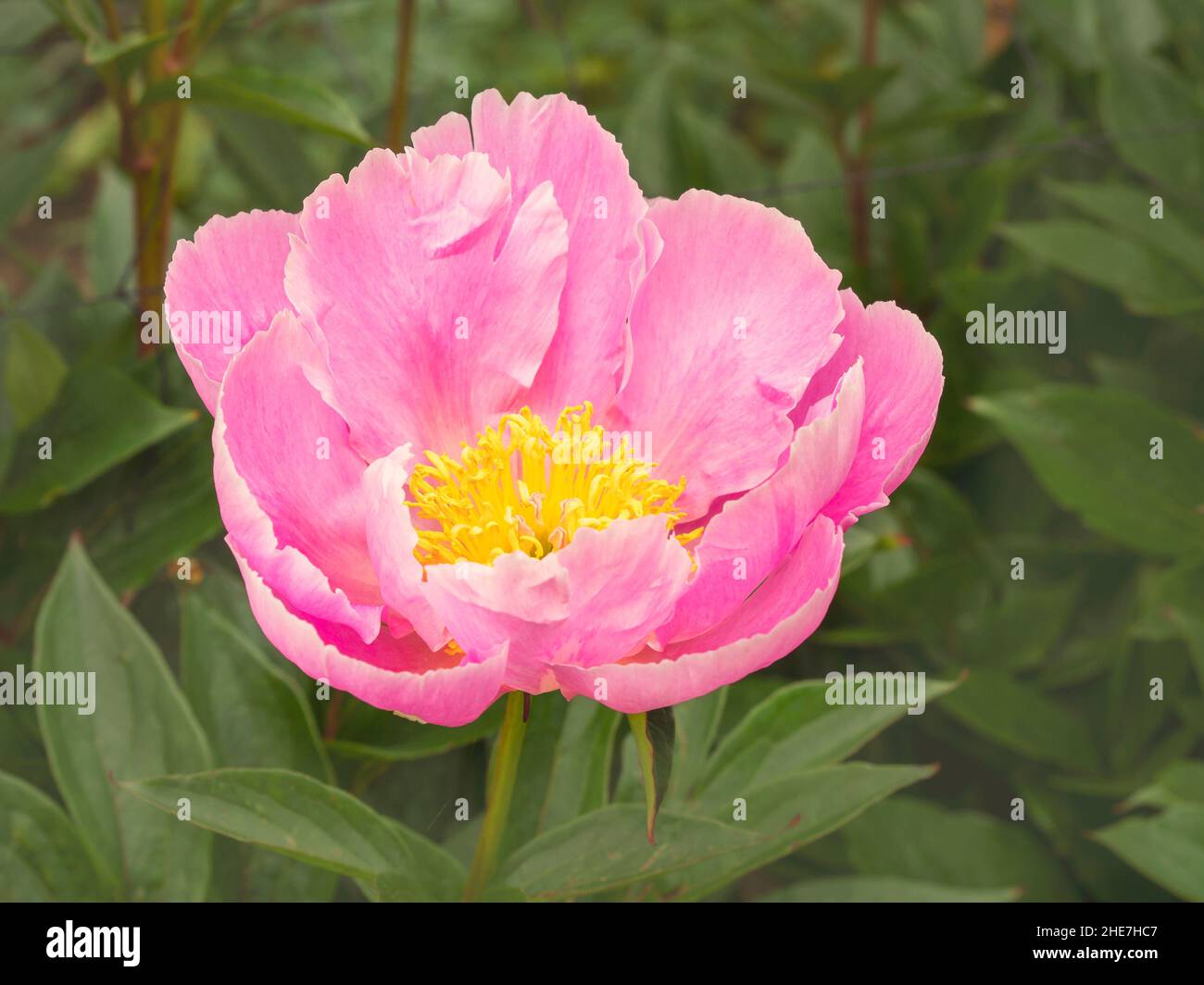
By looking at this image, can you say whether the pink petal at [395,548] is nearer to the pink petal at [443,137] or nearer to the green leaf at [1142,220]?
the pink petal at [443,137]

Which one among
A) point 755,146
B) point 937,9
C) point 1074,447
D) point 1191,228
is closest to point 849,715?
point 1074,447

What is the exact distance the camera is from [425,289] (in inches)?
14.3

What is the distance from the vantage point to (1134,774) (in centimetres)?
71

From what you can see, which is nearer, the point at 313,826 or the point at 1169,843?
the point at 313,826

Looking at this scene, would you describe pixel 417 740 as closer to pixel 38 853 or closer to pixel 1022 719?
pixel 38 853

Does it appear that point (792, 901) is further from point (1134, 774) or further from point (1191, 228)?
point (1191, 228)

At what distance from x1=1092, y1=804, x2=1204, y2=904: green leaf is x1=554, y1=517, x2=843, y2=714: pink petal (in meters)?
0.26

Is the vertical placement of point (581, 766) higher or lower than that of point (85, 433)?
lower

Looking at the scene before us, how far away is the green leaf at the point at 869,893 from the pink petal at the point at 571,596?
0.79 feet

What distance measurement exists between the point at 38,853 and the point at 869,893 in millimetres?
307

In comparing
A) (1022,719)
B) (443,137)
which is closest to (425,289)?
(443,137)

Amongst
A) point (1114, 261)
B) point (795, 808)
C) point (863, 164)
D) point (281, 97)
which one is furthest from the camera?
point (863, 164)

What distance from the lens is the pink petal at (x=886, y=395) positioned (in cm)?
32

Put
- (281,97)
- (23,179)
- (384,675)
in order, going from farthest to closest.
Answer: (23,179), (281,97), (384,675)
